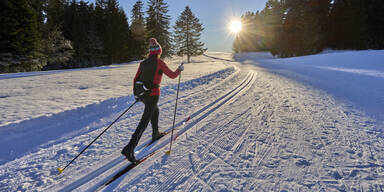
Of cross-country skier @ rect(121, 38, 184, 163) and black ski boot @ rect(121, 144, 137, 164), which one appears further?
cross-country skier @ rect(121, 38, 184, 163)

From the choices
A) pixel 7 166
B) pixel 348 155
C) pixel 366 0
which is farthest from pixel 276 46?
pixel 7 166

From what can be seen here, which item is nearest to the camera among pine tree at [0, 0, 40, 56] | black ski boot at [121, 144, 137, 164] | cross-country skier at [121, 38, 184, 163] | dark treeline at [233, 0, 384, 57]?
black ski boot at [121, 144, 137, 164]

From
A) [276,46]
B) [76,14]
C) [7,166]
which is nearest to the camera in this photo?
[7,166]

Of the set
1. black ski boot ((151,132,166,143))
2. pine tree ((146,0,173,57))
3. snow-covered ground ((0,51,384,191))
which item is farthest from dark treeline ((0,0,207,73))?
black ski boot ((151,132,166,143))

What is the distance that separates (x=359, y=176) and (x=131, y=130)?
13.4ft

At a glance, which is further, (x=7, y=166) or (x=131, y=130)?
(x=131, y=130)

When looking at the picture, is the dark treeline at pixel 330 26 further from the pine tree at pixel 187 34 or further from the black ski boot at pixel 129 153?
the black ski boot at pixel 129 153

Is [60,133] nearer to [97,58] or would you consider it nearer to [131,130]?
[131,130]

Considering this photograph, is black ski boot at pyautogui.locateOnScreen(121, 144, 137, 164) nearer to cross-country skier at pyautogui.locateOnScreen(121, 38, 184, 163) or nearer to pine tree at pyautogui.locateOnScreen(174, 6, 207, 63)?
cross-country skier at pyautogui.locateOnScreen(121, 38, 184, 163)

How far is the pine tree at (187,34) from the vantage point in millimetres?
36031

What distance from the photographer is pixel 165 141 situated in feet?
11.5

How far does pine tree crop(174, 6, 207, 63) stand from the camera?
36031 mm

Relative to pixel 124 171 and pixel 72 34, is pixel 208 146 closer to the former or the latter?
pixel 124 171

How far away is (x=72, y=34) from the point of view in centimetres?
3103
